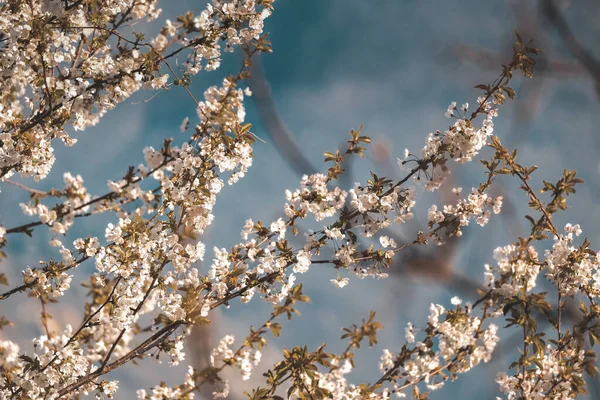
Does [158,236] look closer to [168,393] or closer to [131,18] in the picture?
Result: [168,393]

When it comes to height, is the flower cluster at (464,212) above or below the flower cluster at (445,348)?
above

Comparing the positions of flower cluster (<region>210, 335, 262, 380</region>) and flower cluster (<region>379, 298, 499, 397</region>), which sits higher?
flower cluster (<region>210, 335, 262, 380</region>)

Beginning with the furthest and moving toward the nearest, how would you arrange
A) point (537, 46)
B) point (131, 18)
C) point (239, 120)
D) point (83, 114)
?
1. point (131, 18)
2. point (83, 114)
3. point (239, 120)
4. point (537, 46)

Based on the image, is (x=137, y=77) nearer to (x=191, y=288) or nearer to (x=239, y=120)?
(x=239, y=120)

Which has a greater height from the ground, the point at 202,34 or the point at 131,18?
the point at 131,18

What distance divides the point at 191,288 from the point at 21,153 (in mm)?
1427

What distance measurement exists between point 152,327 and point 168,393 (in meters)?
0.94

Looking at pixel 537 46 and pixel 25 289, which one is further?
pixel 25 289

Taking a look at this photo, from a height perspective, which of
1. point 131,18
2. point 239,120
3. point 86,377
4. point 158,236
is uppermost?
point 131,18

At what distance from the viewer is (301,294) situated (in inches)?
121

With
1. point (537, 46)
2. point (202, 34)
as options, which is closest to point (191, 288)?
point (202, 34)

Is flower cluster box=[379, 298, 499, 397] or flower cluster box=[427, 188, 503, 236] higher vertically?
flower cluster box=[427, 188, 503, 236]

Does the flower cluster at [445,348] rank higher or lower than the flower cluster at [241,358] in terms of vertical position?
lower

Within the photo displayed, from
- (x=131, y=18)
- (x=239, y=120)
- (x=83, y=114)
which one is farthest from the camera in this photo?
(x=131, y=18)
